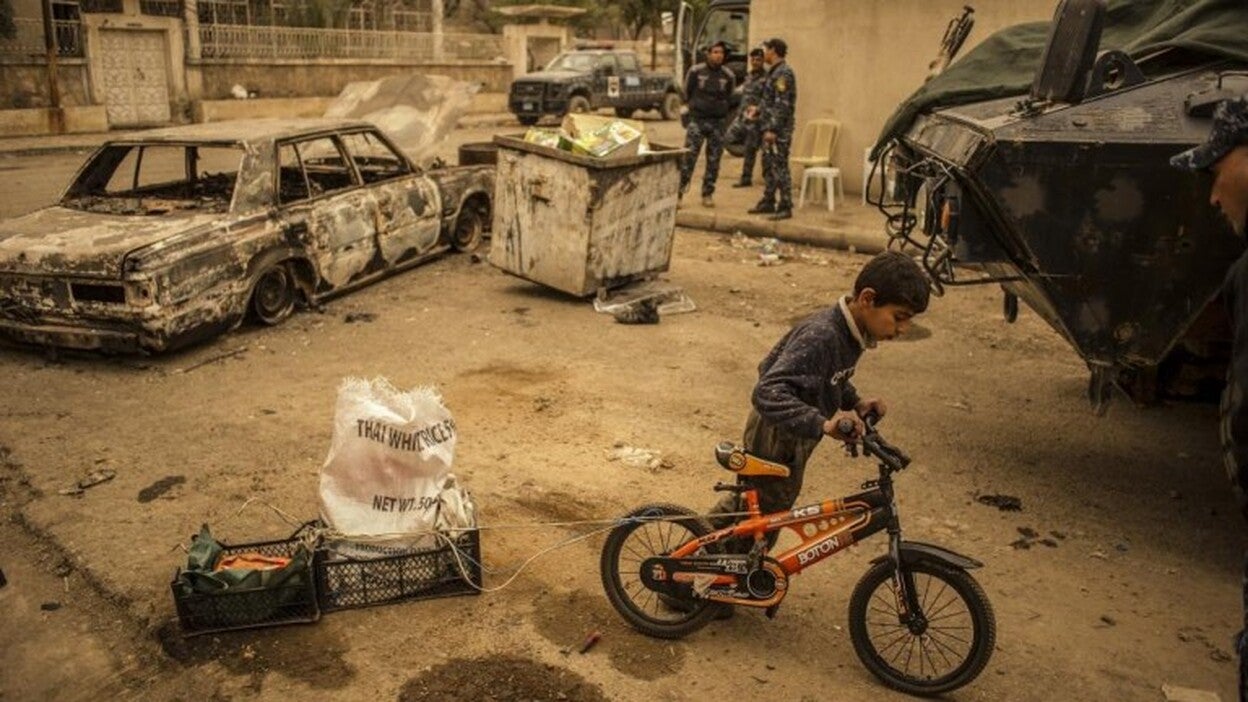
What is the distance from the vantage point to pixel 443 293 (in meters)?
7.86

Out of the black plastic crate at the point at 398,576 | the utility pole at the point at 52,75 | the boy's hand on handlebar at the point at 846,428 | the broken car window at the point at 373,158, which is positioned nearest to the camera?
the boy's hand on handlebar at the point at 846,428

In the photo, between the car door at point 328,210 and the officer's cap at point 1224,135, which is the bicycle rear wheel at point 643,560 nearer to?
the officer's cap at point 1224,135

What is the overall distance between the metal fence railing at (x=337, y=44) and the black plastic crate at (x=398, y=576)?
18840 millimetres

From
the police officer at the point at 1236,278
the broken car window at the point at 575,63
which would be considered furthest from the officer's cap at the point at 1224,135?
the broken car window at the point at 575,63

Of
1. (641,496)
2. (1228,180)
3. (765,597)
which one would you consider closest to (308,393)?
(641,496)

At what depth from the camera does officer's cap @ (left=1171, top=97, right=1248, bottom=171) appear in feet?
6.69

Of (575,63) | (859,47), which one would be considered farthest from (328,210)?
(575,63)

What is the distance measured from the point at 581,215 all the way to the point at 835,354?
429 centimetres

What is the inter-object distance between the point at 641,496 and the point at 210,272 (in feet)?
10.7

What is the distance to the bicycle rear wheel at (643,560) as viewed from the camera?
3391 millimetres

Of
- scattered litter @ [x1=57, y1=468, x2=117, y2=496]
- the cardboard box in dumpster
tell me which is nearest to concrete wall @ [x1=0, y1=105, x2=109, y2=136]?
the cardboard box in dumpster

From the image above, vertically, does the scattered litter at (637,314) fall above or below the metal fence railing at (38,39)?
below

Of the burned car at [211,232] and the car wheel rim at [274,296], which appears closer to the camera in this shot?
the burned car at [211,232]

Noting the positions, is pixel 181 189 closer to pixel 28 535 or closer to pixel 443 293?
pixel 443 293
